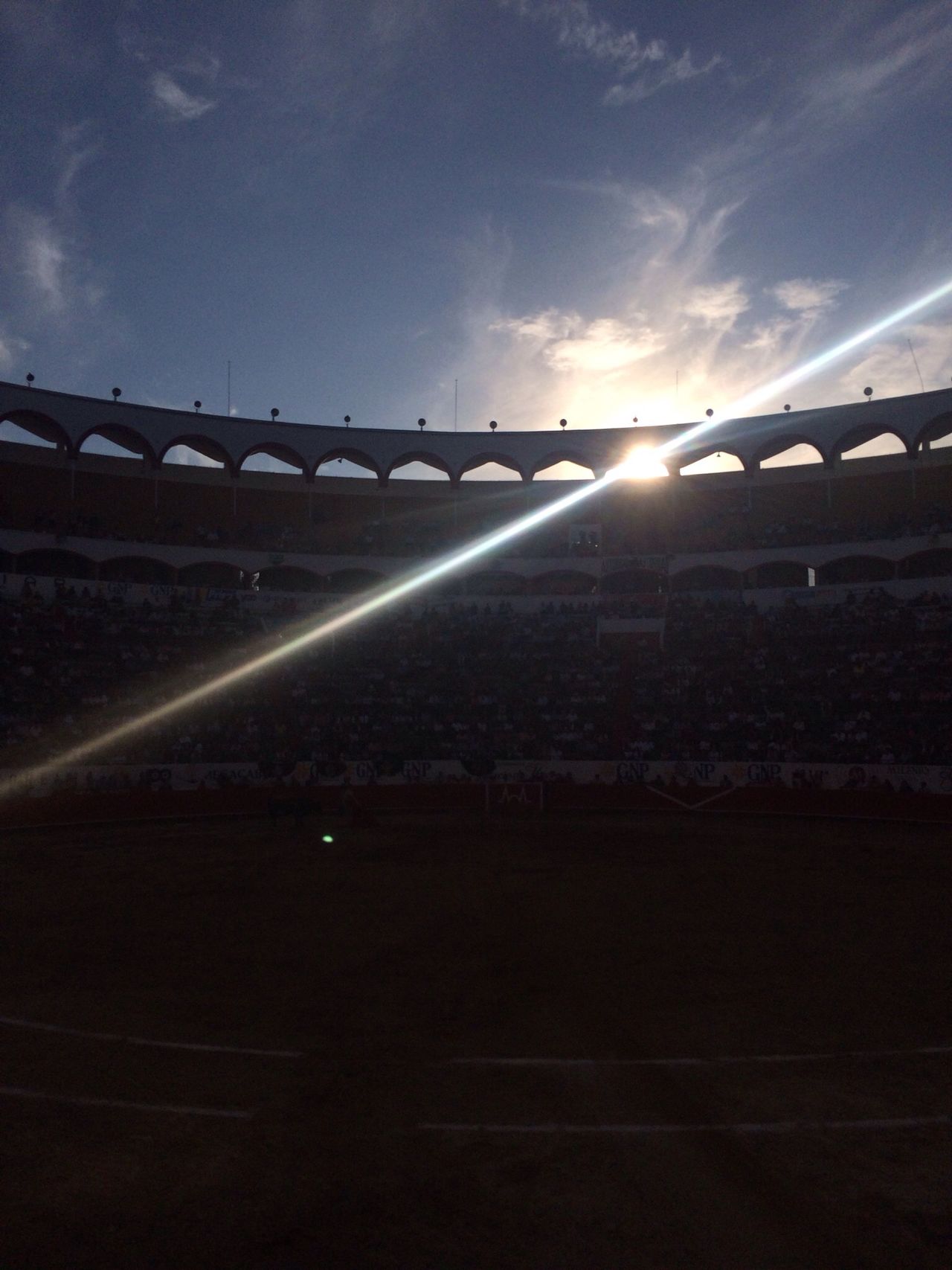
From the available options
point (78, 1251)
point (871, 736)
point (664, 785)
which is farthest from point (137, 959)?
point (871, 736)

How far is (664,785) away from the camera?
107ft

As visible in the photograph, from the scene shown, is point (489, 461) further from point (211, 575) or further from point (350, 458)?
point (211, 575)

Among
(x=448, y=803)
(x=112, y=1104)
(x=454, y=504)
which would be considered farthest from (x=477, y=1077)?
(x=454, y=504)

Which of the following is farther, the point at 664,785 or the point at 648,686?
the point at 648,686

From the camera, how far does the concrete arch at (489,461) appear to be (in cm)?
5078

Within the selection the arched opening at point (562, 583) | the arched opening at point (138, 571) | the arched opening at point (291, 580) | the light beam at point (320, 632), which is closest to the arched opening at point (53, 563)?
the arched opening at point (138, 571)

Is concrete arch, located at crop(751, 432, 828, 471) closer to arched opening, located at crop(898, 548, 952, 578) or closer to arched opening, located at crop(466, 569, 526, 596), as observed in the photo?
arched opening, located at crop(898, 548, 952, 578)

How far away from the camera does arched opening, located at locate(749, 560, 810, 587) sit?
4656 centimetres

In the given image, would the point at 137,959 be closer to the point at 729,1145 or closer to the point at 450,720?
the point at 729,1145

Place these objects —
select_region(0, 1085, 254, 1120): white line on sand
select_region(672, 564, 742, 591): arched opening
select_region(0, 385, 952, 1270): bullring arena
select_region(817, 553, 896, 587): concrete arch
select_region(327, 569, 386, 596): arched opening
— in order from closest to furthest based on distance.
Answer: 1. select_region(0, 385, 952, 1270): bullring arena
2. select_region(0, 1085, 254, 1120): white line on sand
3. select_region(817, 553, 896, 587): concrete arch
4. select_region(672, 564, 742, 591): arched opening
5. select_region(327, 569, 386, 596): arched opening

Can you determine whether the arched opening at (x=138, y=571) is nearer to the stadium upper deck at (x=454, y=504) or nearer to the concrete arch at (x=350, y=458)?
the stadium upper deck at (x=454, y=504)

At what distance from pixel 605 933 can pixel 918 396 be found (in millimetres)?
39223

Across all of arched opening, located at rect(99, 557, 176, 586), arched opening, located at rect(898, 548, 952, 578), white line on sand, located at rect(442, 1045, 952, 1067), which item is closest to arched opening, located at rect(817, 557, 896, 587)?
arched opening, located at rect(898, 548, 952, 578)

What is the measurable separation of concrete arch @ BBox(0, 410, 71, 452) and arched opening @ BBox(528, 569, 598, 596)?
25120 millimetres
